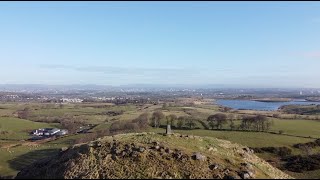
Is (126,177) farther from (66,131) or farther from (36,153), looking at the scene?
(66,131)

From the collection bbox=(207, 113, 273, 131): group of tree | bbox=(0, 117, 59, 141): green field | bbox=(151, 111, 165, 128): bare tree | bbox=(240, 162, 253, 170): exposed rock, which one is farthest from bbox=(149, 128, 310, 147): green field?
bbox=(0, 117, 59, 141): green field

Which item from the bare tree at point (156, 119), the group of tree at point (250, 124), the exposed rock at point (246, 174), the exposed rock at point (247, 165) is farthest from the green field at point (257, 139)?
the exposed rock at point (246, 174)

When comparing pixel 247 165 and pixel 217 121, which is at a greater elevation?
pixel 247 165

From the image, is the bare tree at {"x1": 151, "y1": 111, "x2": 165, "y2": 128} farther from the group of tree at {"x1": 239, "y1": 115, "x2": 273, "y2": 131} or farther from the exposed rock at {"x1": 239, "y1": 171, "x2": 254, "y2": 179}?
the exposed rock at {"x1": 239, "y1": 171, "x2": 254, "y2": 179}

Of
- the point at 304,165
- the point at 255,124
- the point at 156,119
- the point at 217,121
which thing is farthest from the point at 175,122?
the point at 304,165

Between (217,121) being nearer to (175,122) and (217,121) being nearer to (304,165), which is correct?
(175,122)

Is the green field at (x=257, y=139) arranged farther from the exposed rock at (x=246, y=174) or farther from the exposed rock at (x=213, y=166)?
the exposed rock at (x=246, y=174)

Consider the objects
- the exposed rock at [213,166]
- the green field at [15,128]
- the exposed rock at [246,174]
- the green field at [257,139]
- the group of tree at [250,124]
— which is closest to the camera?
the exposed rock at [246,174]

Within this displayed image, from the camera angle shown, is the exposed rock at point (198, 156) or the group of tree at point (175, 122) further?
the group of tree at point (175, 122)
